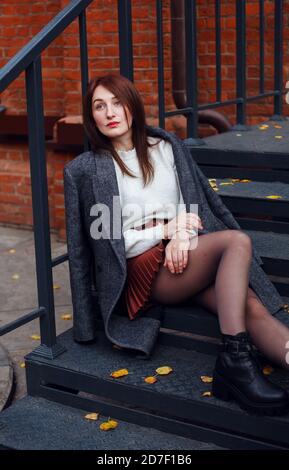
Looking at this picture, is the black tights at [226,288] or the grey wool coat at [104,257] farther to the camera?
the grey wool coat at [104,257]

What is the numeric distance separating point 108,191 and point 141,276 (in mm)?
350

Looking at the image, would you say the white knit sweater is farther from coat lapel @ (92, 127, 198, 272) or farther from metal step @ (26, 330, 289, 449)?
metal step @ (26, 330, 289, 449)

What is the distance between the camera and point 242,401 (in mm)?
2578

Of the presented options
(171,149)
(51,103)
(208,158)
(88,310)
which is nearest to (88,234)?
(88,310)

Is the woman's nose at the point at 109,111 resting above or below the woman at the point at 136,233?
above

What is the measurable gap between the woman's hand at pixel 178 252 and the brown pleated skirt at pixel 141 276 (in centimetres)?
5

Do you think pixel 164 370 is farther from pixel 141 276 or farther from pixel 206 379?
pixel 141 276

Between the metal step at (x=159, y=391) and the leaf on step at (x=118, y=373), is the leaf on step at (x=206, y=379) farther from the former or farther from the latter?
the leaf on step at (x=118, y=373)

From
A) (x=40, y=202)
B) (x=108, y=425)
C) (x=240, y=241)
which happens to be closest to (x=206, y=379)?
(x=108, y=425)

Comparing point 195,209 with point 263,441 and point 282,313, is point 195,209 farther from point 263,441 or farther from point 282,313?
point 263,441

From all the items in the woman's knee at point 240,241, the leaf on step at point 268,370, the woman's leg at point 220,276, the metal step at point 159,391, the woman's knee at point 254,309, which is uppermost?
the woman's knee at point 240,241

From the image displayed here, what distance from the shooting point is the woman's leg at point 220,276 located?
2.69m

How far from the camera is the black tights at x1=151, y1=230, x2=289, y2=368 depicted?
2.69 metres

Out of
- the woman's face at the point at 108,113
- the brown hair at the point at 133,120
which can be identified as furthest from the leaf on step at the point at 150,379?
the woman's face at the point at 108,113
